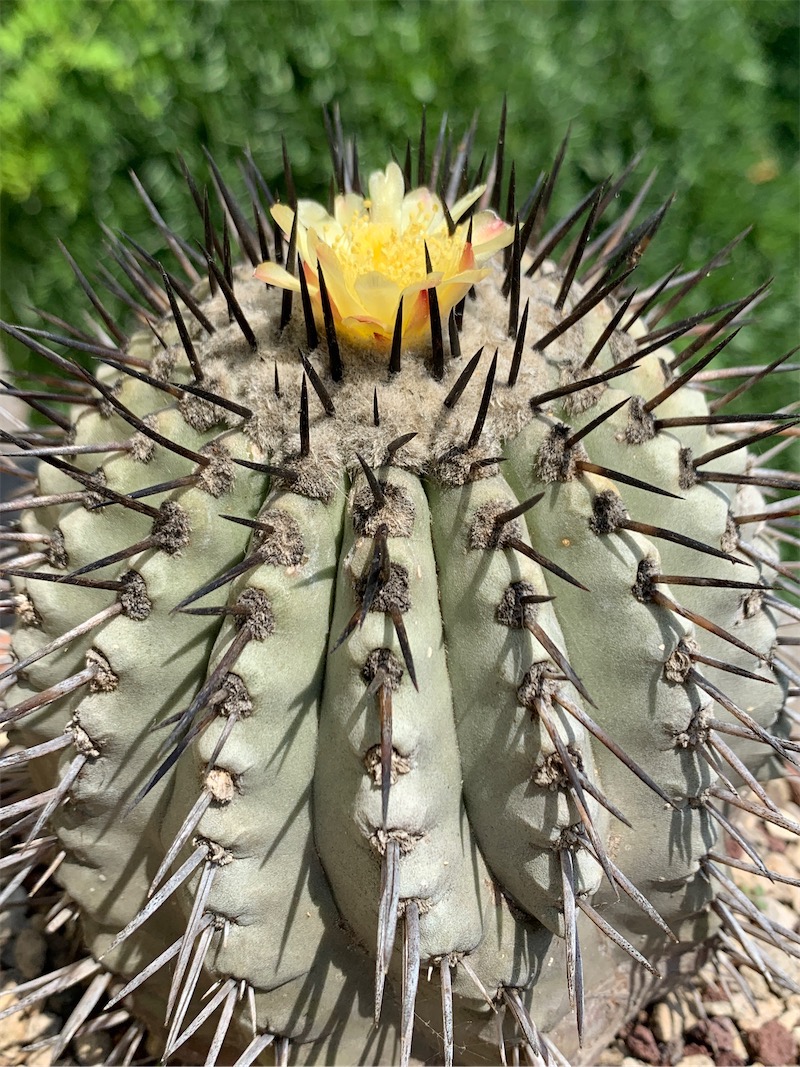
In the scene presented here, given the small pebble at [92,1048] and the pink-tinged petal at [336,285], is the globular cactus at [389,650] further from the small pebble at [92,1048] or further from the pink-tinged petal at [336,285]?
the small pebble at [92,1048]

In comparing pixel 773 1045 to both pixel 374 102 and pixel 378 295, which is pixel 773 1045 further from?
pixel 374 102

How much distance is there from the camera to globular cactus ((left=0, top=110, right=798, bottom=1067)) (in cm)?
104

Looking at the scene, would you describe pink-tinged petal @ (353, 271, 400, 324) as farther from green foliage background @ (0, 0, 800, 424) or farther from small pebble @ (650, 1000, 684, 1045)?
green foliage background @ (0, 0, 800, 424)

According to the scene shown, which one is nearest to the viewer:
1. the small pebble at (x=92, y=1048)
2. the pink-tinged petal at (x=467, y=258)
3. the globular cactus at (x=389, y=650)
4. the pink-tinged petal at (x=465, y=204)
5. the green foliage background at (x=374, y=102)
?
the globular cactus at (x=389, y=650)

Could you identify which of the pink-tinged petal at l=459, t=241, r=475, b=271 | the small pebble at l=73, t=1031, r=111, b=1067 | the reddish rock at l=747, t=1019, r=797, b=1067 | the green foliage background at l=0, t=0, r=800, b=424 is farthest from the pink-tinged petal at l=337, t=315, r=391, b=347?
the green foliage background at l=0, t=0, r=800, b=424

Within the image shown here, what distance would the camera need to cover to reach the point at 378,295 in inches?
43.7

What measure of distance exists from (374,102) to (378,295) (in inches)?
88.3

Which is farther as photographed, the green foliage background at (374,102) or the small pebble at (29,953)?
the green foliage background at (374,102)

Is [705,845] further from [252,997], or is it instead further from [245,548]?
[245,548]

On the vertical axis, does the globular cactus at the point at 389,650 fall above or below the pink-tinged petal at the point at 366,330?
below

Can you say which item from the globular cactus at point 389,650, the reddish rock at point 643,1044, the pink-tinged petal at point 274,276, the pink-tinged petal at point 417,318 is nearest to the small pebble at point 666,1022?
the reddish rock at point 643,1044

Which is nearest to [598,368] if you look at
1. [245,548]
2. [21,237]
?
[245,548]

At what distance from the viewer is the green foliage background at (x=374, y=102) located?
2.88 meters

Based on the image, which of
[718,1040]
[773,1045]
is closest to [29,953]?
[718,1040]
